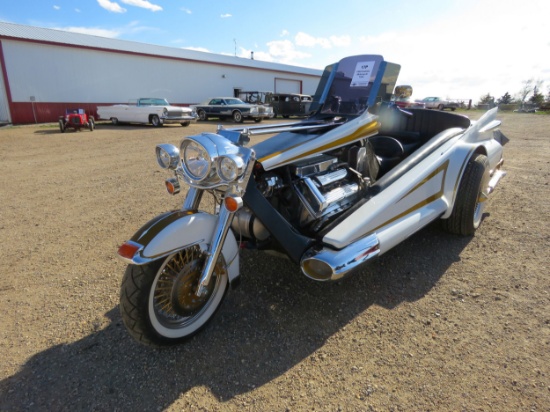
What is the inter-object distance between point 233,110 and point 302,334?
2056 centimetres

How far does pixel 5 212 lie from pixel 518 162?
1042cm

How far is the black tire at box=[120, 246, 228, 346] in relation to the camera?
215 cm

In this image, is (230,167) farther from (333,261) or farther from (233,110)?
(233,110)

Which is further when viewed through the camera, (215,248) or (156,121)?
(156,121)

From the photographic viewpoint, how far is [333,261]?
2.46m

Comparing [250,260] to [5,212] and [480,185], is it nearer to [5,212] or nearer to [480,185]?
[480,185]

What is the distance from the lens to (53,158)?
939cm

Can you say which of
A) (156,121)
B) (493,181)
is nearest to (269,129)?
(493,181)

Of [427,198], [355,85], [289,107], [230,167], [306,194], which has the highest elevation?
[355,85]

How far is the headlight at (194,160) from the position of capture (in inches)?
89.5

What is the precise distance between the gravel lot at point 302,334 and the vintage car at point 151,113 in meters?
14.8

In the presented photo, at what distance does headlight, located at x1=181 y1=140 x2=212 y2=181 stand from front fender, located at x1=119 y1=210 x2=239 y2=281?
0.27m

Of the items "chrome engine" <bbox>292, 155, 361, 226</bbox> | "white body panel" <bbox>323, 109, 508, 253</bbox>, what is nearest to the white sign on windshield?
"white body panel" <bbox>323, 109, 508, 253</bbox>

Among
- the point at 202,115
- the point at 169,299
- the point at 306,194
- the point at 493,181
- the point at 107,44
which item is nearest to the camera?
the point at 169,299
